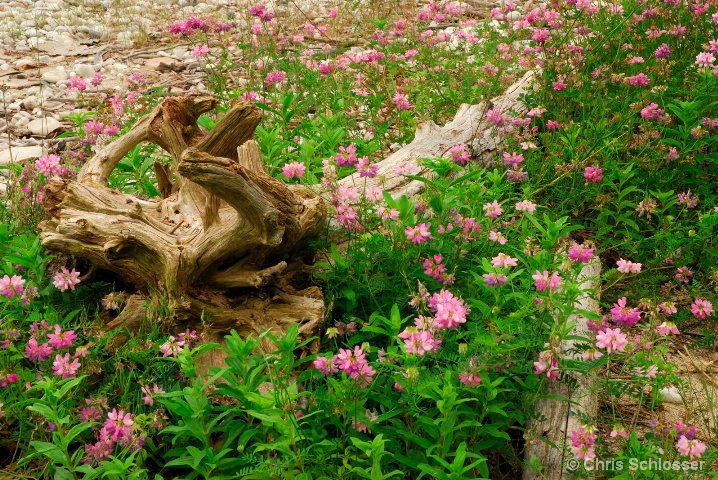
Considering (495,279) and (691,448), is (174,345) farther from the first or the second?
(691,448)

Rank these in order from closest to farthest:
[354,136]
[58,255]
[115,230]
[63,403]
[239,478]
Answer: [239,478]
[63,403]
[115,230]
[58,255]
[354,136]

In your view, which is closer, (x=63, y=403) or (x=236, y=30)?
(x=63, y=403)

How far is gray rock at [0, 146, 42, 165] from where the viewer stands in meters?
5.79

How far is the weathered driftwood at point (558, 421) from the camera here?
2.84 m

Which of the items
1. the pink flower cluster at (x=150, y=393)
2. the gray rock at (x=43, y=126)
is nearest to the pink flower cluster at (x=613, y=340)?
the pink flower cluster at (x=150, y=393)

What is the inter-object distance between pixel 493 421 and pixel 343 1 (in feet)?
26.7

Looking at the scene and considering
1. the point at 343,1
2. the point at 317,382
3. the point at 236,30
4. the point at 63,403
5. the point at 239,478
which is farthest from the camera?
the point at 343,1

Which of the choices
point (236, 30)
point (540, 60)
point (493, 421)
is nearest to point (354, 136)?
point (540, 60)

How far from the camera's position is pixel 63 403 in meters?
2.94

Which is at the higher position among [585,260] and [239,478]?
[585,260]

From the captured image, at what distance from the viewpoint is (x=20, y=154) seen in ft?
19.4

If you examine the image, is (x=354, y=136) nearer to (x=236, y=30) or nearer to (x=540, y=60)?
(x=540, y=60)

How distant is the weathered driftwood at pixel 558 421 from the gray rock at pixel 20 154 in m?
4.71

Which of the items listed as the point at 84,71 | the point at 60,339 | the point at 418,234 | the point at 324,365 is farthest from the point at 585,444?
the point at 84,71
